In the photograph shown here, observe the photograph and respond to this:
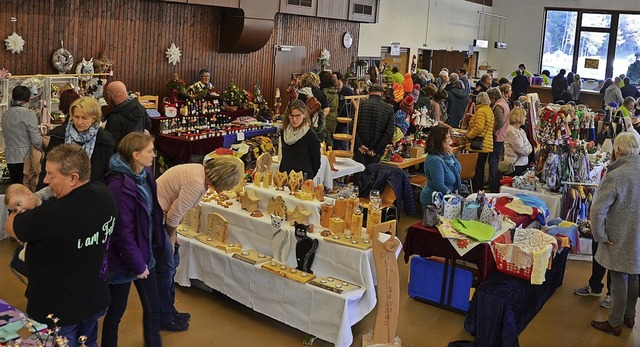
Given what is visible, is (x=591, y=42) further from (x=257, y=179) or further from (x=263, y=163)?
(x=257, y=179)

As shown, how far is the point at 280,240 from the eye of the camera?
4.69m

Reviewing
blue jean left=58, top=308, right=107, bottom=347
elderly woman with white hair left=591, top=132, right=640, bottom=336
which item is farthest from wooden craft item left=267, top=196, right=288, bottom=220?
elderly woman with white hair left=591, top=132, right=640, bottom=336

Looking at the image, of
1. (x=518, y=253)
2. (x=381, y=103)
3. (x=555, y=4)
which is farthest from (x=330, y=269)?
(x=555, y=4)

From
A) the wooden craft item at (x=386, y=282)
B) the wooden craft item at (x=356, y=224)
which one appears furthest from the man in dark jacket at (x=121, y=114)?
the wooden craft item at (x=386, y=282)

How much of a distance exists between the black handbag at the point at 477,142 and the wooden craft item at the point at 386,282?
435cm

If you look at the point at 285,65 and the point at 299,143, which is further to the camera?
the point at 285,65

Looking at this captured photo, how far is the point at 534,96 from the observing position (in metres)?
10.1

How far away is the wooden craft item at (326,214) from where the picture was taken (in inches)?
187

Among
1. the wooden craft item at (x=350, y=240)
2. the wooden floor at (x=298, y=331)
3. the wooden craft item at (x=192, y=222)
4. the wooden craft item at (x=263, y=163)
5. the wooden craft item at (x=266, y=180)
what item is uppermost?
the wooden craft item at (x=263, y=163)

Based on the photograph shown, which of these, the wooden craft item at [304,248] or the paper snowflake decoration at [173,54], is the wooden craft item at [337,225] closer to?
the wooden craft item at [304,248]

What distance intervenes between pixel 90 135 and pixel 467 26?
53.3ft

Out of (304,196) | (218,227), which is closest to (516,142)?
(304,196)

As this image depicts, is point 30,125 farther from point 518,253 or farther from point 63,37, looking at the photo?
point 518,253

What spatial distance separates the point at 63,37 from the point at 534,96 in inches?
260
